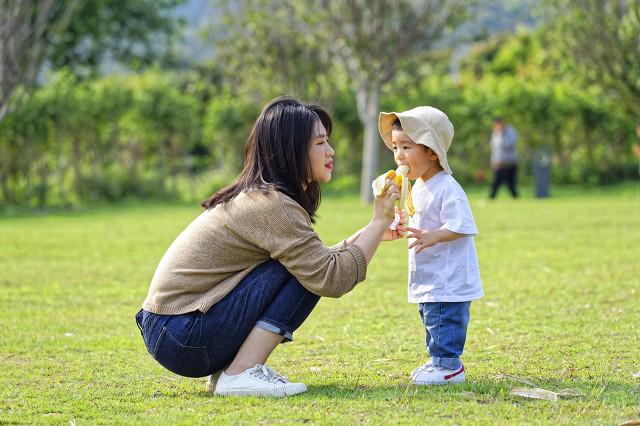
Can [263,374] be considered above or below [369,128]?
below

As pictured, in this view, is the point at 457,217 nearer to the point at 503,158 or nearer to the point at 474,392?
the point at 474,392

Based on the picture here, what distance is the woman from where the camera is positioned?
15.0 feet

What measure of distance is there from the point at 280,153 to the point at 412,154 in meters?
0.69

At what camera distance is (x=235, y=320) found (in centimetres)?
462

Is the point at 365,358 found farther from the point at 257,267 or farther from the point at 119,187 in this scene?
the point at 119,187

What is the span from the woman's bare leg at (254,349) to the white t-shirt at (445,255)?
2.48 feet

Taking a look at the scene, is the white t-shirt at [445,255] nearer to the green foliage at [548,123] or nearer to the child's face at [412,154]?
the child's face at [412,154]

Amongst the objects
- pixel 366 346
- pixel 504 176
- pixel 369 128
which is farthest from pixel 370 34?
pixel 366 346

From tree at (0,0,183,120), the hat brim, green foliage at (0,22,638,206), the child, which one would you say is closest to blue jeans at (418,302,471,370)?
the child

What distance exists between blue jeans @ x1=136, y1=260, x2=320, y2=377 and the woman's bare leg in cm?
3

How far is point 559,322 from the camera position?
688 centimetres

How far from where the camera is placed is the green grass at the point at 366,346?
14.4 feet

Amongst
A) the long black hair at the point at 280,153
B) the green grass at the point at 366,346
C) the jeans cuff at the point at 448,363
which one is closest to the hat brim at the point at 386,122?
the long black hair at the point at 280,153

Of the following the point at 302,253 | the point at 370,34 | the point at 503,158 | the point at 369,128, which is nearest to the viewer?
the point at 302,253
